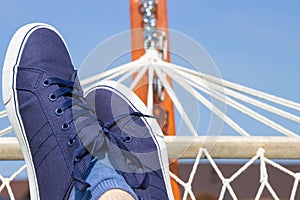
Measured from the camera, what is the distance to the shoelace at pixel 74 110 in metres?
0.98

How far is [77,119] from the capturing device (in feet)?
3.44

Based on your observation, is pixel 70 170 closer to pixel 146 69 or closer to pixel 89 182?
pixel 89 182

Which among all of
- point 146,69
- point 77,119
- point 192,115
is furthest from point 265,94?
point 77,119

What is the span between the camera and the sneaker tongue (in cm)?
108

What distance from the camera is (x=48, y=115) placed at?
3.48 ft

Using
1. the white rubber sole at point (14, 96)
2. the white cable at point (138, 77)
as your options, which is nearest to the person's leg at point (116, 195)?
the white rubber sole at point (14, 96)

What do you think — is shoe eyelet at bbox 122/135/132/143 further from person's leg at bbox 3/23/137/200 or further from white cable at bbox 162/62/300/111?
white cable at bbox 162/62/300/111

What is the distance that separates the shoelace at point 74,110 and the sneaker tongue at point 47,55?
0.02 m

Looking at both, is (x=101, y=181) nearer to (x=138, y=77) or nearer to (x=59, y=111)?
(x=59, y=111)

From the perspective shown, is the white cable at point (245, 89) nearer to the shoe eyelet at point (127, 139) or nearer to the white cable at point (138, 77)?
the white cable at point (138, 77)

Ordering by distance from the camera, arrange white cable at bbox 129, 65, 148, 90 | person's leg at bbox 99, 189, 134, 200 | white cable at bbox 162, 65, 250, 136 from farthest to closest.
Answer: white cable at bbox 129, 65, 148, 90 → white cable at bbox 162, 65, 250, 136 → person's leg at bbox 99, 189, 134, 200

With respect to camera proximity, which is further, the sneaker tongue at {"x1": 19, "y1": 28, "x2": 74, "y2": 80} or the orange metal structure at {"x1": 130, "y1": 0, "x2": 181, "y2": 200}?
the orange metal structure at {"x1": 130, "y1": 0, "x2": 181, "y2": 200}

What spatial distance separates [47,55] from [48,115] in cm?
11

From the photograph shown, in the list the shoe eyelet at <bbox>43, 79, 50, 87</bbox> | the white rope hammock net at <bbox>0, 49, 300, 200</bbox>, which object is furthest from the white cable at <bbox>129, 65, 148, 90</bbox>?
the shoe eyelet at <bbox>43, 79, 50, 87</bbox>
